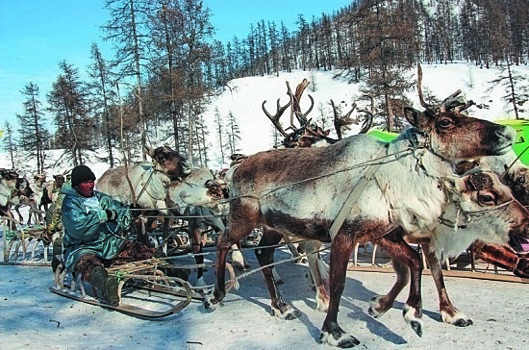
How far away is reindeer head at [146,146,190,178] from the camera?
8312 millimetres

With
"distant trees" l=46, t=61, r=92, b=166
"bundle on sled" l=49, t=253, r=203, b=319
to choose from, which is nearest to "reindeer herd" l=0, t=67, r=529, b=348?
"bundle on sled" l=49, t=253, r=203, b=319

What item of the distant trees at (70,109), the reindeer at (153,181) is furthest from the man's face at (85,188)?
the distant trees at (70,109)

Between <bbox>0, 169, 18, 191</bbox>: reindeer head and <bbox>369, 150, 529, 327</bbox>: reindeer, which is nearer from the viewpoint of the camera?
<bbox>369, 150, 529, 327</bbox>: reindeer

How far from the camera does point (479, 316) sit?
5.12m

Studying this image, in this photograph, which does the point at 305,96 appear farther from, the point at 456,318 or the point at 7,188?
the point at 456,318

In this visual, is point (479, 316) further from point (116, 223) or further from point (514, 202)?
point (116, 223)

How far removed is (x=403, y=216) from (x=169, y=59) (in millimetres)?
19271

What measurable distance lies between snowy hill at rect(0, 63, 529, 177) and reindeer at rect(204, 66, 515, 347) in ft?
168

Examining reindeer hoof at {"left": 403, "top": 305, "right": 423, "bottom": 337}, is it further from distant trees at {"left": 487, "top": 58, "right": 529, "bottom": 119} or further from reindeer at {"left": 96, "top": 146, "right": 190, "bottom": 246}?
distant trees at {"left": 487, "top": 58, "right": 529, "bottom": 119}

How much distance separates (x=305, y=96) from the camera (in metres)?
70.1

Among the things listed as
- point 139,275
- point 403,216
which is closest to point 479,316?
→ point 403,216

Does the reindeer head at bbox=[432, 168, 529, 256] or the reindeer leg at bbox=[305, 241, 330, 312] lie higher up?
the reindeer head at bbox=[432, 168, 529, 256]

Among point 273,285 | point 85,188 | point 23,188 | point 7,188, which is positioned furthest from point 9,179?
point 273,285

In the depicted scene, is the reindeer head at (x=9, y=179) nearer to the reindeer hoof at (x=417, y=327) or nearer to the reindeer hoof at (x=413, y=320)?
the reindeer hoof at (x=413, y=320)
